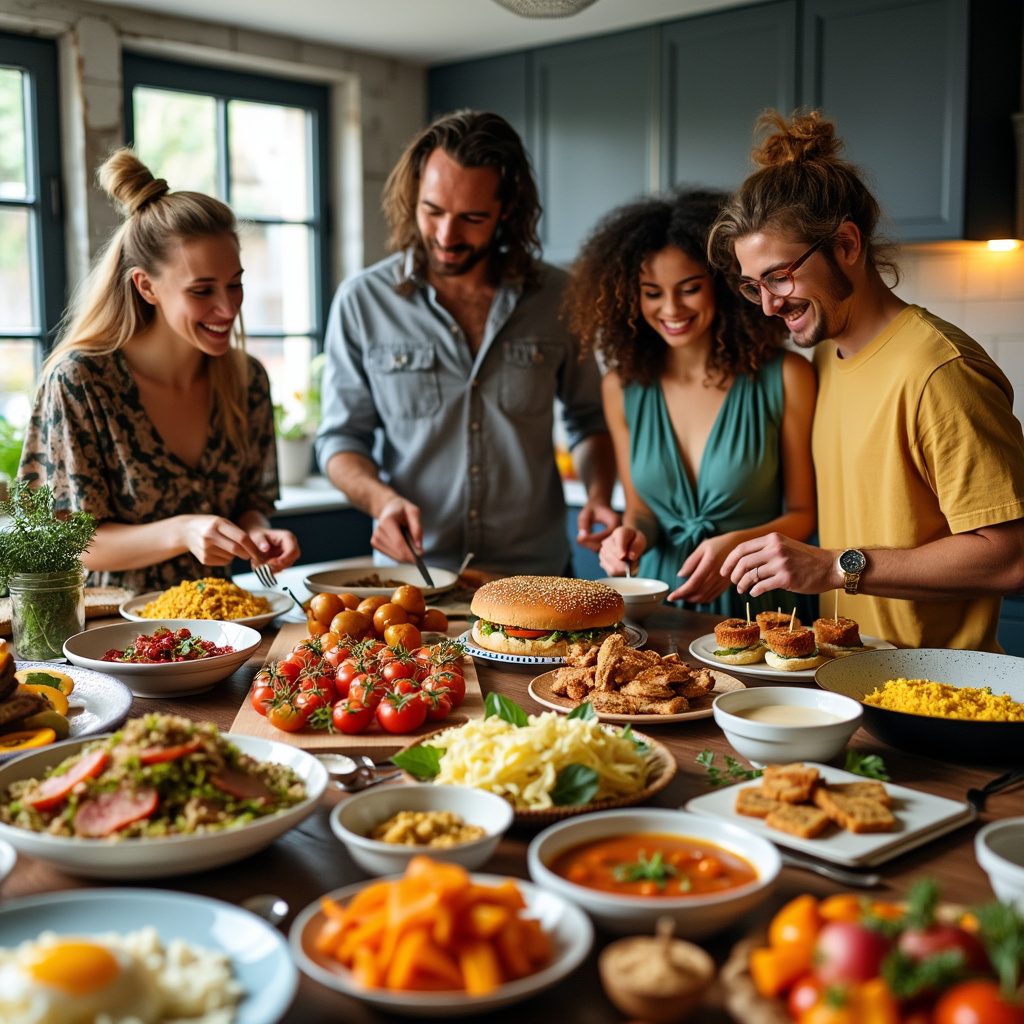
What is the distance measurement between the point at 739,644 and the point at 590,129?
371 cm

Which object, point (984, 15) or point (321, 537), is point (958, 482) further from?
point (321, 537)

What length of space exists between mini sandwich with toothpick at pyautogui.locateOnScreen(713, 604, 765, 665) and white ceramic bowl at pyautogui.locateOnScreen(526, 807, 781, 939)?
0.82 meters

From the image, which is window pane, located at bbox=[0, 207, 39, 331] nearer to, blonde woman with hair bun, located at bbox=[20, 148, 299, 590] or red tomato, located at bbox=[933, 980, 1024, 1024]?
blonde woman with hair bun, located at bbox=[20, 148, 299, 590]

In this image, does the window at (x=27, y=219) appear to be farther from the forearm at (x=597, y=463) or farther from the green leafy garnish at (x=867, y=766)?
the green leafy garnish at (x=867, y=766)

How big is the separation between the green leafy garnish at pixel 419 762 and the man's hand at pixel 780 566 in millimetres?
785

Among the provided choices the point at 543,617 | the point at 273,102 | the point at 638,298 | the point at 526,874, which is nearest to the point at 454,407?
the point at 638,298

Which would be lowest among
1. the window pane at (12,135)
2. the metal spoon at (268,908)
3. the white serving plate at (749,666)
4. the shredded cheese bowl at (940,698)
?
the metal spoon at (268,908)

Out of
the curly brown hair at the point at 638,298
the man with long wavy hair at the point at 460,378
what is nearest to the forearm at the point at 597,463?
the man with long wavy hair at the point at 460,378

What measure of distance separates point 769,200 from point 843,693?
103 cm

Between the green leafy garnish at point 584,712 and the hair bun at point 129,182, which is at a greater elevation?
the hair bun at point 129,182

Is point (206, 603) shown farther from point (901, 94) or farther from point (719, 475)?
point (901, 94)

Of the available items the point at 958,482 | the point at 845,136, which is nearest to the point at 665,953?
the point at 958,482

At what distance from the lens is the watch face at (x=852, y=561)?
2.11m

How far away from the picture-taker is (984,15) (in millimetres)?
4039
